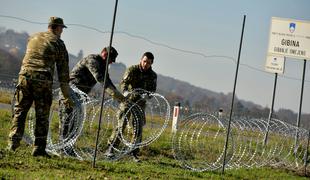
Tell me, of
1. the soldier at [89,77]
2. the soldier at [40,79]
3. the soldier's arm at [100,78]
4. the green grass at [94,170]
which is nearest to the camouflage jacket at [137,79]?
the soldier at [89,77]

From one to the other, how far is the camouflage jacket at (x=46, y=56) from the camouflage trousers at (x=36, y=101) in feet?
0.35

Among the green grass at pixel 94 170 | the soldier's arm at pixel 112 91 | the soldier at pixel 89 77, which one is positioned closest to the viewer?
the green grass at pixel 94 170

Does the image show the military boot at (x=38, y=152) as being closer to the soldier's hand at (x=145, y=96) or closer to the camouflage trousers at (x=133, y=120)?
the camouflage trousers at (x=133, y=120)

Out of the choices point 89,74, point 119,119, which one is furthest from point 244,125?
point 89,74

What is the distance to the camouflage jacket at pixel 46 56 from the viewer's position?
9102 mm

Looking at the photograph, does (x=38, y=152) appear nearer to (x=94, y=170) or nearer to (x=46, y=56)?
(x=94, y=170)

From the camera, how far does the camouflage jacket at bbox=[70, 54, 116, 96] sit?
10312 millimetres

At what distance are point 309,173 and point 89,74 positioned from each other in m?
6.67

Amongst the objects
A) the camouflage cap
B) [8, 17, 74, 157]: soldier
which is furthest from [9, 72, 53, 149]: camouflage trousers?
the camouflage cap

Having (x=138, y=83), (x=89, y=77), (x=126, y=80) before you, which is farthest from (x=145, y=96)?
(x=89, y=77)

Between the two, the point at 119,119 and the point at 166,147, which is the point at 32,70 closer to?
the point at 119,119

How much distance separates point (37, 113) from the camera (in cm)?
919

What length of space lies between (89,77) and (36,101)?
2.08 metres

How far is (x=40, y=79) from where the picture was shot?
9031mm
